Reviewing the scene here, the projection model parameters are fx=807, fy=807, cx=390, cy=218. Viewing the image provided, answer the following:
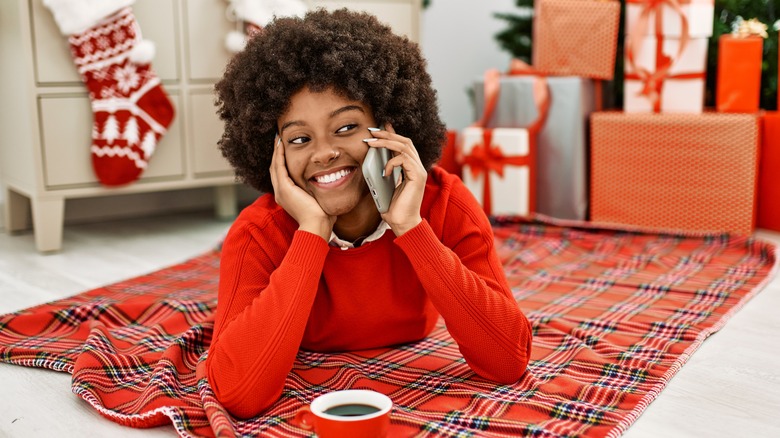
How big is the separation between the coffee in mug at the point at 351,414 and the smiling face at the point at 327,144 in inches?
12.9

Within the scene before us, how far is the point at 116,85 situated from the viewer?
2389mm

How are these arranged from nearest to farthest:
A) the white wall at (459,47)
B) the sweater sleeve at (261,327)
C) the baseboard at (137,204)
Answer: the sweater sleeve at (261,327) → the baseboard at (137,204) → the white wall at (459,47)

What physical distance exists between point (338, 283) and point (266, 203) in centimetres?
18

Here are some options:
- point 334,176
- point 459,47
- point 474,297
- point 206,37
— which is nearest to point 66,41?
point 206,37

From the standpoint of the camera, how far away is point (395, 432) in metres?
1.13

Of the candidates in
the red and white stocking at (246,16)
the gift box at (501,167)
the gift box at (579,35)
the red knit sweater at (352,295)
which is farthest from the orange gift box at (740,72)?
the red knit sweater at (352,295)

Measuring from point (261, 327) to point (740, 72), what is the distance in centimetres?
197

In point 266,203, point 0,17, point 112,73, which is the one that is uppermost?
point 0,17

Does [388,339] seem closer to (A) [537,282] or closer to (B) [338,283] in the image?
(B) [338,283]

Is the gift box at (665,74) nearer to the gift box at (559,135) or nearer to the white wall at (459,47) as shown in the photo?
the gift box at (559,135)

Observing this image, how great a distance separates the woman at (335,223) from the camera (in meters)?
1.17

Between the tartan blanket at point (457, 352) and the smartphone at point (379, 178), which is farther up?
the smartphone at point (379, 178)

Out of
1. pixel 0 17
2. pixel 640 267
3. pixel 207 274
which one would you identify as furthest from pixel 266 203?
pixel 0 17

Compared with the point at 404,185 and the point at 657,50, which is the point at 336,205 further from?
the point at 657,50
